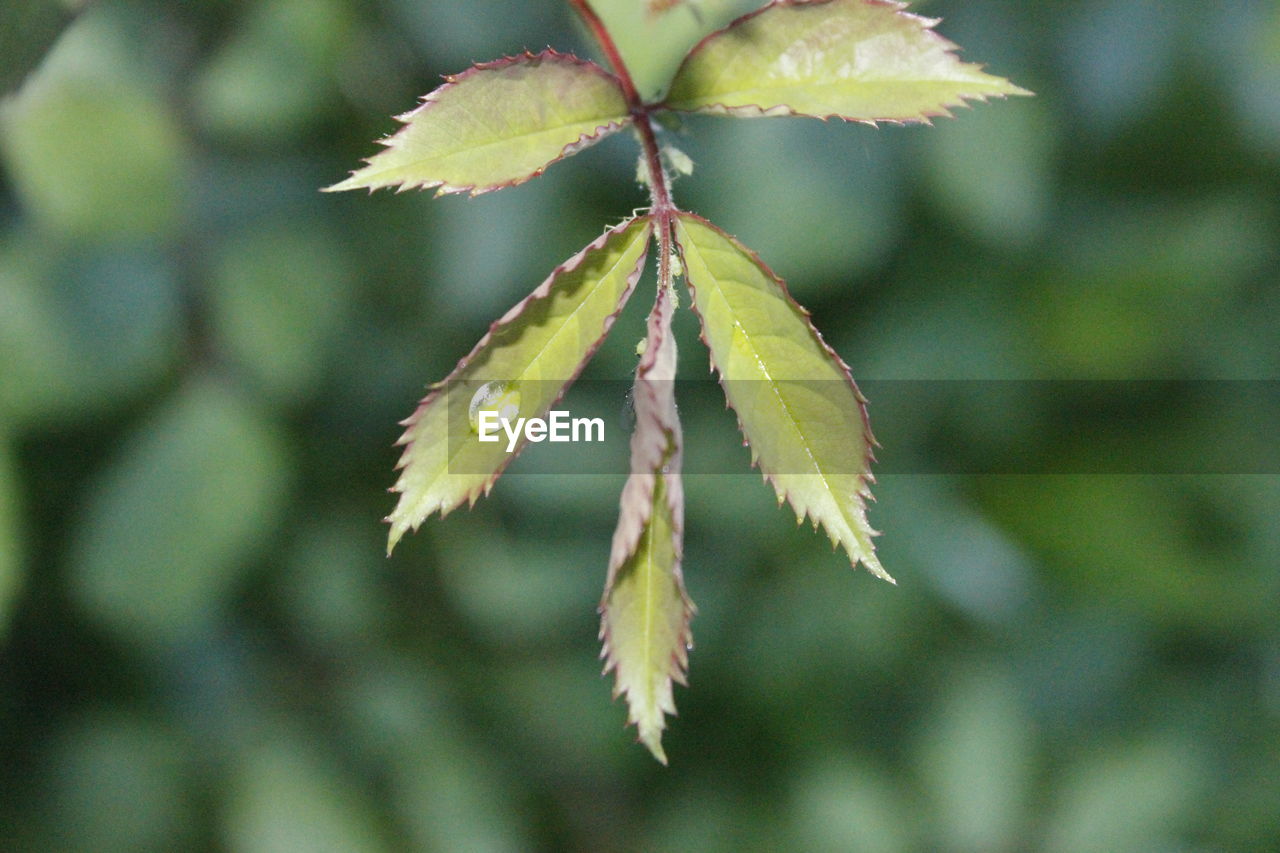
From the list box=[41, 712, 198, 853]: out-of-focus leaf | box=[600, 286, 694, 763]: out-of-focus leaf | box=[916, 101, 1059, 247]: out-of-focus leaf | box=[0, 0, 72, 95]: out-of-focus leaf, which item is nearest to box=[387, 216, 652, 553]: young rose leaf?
box=[600, 286, 694, 763]: out-of-focus leaf

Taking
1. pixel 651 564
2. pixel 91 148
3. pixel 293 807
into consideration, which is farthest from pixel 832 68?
pixel 293 807

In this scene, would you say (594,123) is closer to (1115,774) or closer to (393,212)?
(393,212)

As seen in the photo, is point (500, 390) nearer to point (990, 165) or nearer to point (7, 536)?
point (7, 536)

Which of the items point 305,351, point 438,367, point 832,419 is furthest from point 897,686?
point 832,419

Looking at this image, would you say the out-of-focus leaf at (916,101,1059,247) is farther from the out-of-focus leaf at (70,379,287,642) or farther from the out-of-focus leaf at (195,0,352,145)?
the out-of-focus leaf at (70,379,287,642)

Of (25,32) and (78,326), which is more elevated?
(25,32)

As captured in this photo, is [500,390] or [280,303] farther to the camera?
[280,303]
